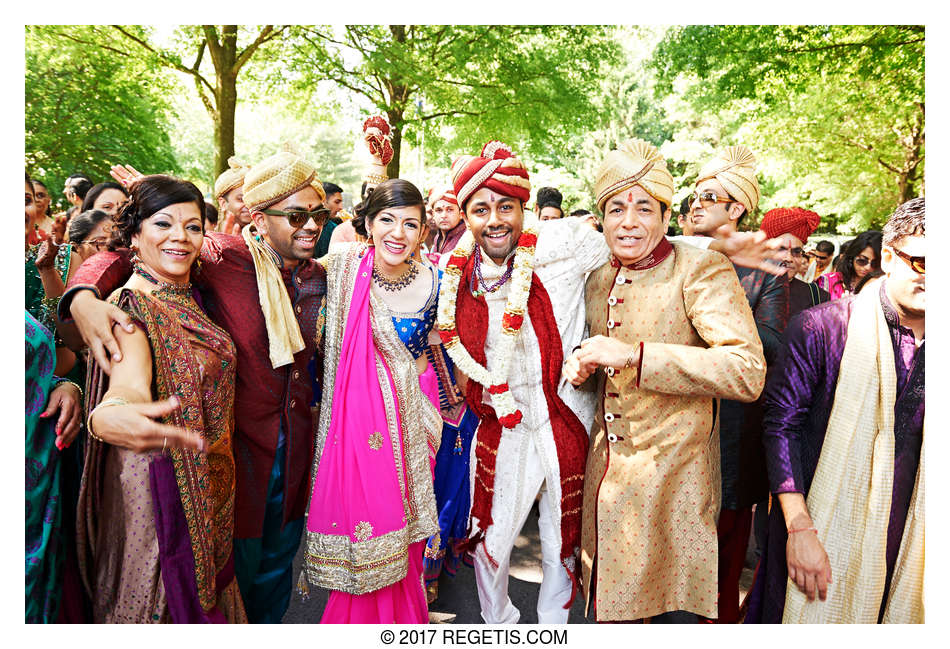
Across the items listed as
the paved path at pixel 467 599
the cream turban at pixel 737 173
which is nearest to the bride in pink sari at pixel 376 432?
the paved path at pixel 467 599

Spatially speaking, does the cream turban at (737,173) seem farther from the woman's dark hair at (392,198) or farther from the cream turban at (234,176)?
the cream turban at (234,176)

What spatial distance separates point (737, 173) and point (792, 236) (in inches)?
18.8

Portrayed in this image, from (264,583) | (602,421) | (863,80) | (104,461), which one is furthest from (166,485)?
(863,80)

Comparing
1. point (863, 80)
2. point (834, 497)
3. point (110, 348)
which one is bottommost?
point (834, 497)

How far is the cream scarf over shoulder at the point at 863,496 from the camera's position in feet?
6.88

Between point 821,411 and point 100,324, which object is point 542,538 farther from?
point 100,324

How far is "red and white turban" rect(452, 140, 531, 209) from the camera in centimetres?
259

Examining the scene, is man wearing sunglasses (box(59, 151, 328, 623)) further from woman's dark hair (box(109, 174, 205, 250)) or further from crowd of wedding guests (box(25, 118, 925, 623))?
woman's dark hair (box(109, 174, 205, 250))

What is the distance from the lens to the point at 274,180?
265 centimetres

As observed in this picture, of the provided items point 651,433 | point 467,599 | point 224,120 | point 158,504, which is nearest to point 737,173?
point 651,433

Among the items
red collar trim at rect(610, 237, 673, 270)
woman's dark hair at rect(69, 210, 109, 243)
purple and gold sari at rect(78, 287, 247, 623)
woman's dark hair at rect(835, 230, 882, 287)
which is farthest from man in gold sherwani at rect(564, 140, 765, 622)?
woman's dark hair at rect(835, 230, 882, 287)

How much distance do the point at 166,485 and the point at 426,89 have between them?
7.04 m
